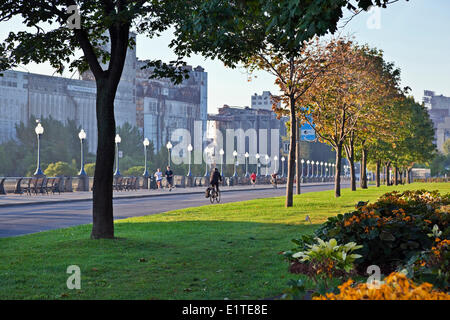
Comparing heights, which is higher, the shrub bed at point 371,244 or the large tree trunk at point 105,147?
the large tree trunk at point 105,147

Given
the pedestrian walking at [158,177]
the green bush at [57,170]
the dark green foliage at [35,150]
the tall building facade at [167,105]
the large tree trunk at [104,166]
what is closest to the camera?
the large tree trunk at [104,166]

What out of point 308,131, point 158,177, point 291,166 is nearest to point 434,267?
point 291,166

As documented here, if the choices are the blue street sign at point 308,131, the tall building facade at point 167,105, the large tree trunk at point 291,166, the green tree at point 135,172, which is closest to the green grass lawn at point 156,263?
the large tree trunk at point 291,166

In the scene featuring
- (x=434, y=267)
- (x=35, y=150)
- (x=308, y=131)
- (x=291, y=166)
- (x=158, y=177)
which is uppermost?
(x=35, y=150)

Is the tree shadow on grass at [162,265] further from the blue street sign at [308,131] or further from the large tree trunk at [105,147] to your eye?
the blue street sign at [308,131]

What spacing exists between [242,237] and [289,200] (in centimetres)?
1215

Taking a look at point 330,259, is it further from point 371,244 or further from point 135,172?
point 135,172

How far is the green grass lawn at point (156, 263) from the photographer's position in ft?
25.4

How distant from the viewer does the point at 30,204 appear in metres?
32.0

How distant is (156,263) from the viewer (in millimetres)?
10172

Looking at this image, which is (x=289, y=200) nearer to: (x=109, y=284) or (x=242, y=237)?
(x=242, y=237)

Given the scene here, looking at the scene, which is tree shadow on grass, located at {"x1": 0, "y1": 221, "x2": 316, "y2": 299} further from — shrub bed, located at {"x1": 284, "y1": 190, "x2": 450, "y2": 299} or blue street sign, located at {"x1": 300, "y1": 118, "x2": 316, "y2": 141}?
blue street sign, located at {"x1": 300, "y1": 118, "x2": 316, "y2": 141}

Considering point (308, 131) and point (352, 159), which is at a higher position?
point (308, 131)
